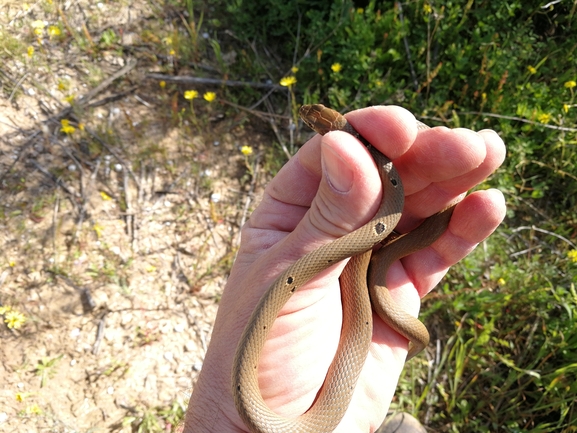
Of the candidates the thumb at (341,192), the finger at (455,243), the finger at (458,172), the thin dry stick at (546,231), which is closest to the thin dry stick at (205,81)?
the finger at (458,172)

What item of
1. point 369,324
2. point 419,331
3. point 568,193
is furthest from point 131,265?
point 568,193

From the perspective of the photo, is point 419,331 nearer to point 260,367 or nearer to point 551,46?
point 260,367

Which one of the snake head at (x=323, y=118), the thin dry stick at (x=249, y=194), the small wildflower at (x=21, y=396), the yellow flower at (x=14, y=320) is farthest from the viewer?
the thin dry stick at (x=249, y=194)

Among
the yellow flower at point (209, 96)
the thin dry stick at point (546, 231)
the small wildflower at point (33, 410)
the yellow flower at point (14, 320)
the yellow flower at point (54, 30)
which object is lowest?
the small wildflower at point (33, 410)

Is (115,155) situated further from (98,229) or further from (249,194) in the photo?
(249,194)

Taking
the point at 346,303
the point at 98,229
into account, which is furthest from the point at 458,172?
the point at 98,229

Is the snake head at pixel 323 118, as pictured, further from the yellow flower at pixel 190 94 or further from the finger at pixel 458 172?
the yellow flower at pixel 190 94

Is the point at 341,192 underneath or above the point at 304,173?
above

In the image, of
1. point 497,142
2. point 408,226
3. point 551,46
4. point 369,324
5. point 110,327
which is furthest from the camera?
point 551,46
